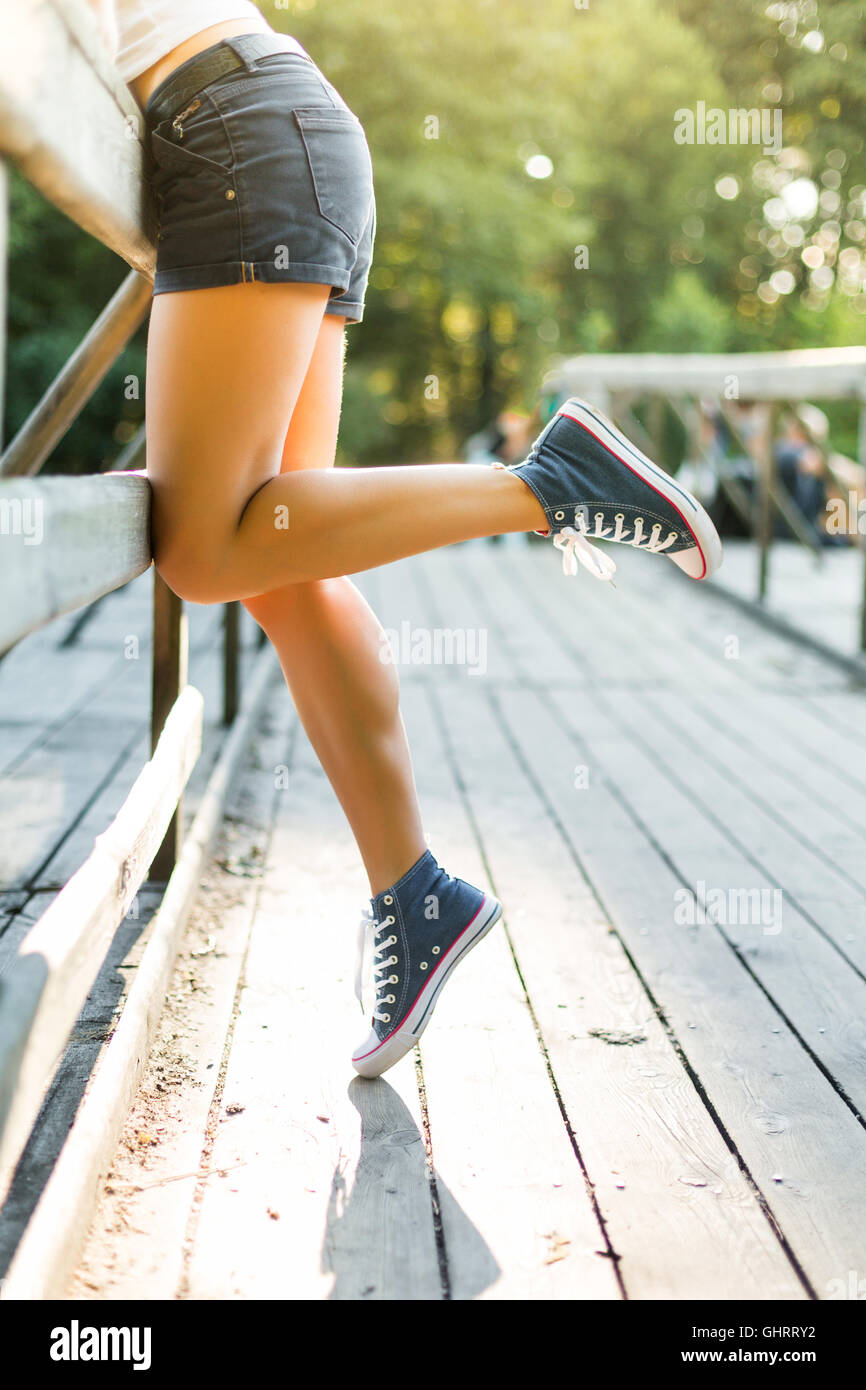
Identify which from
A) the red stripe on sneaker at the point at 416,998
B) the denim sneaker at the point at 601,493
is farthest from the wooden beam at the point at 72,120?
the red stripe on sneaker at the point at 416,998

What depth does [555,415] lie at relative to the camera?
52.7 inches

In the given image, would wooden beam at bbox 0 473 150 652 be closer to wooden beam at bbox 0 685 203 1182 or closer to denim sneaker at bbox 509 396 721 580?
wooden beam at bbox 0 685 203 1182

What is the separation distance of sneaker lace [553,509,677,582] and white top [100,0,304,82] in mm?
532

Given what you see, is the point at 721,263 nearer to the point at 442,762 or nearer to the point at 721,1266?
the point at 442,762

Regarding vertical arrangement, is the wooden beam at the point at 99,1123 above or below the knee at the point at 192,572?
below

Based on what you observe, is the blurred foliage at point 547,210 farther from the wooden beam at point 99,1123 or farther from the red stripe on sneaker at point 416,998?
the red stripe on sneaker at point 416,998

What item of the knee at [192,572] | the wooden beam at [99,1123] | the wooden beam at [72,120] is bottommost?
the wooden beam at [99,1123]

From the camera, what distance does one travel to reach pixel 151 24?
48.5 inches

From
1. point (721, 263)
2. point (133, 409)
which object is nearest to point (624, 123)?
point (721, 263)

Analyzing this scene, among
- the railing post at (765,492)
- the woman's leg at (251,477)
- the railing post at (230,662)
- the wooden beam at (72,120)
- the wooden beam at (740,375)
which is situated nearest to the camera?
the wooden beam at (72,120)

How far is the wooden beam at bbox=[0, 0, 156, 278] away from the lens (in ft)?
2.31

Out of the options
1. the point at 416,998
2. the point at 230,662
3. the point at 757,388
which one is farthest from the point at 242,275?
the point at 757,388

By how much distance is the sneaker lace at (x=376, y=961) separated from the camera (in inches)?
53.8

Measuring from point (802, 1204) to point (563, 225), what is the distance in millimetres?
16521
